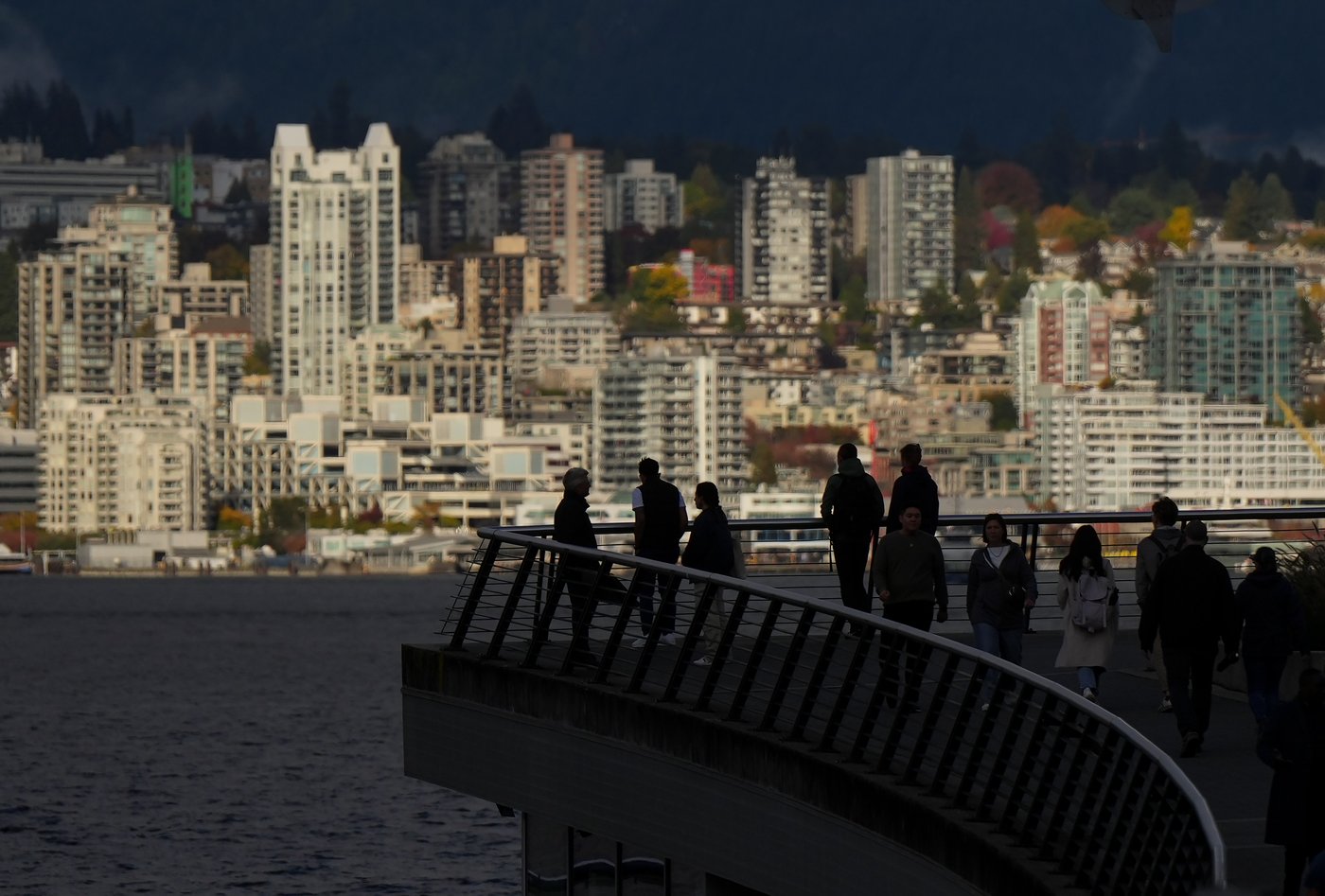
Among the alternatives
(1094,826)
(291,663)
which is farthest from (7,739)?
(1094,826)

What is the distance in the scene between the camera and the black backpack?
54.9 ft

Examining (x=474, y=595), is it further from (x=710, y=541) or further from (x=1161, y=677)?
(x=1161, y=677)

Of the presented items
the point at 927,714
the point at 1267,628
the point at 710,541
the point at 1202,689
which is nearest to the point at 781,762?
the point at 927,714

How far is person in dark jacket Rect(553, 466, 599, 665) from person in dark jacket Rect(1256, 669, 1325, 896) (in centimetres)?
467

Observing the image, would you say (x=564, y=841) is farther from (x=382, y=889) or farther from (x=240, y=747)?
(x=240, y=747)

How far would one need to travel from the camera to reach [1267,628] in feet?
46.7

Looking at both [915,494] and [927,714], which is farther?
[915,494]

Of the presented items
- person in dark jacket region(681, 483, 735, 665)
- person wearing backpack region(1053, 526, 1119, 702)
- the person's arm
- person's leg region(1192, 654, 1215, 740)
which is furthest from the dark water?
person's leg region(1192, 654, 1215, 740)

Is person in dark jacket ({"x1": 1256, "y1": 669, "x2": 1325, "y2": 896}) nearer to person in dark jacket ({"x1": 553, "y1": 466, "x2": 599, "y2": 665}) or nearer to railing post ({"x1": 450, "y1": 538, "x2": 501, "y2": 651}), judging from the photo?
person in dark jacket ({"x1": 553, "y1": 466, "x2": 599, "y2": 665})

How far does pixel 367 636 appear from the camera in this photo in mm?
138875

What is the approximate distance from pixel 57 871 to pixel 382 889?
5.50 meters

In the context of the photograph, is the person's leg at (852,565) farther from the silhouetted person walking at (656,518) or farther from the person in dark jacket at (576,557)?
the person in dark jacket at (576,557)

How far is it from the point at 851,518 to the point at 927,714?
443 centimetres

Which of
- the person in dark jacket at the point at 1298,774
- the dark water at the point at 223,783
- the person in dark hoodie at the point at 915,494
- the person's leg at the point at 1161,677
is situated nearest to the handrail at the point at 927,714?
the person in dark jacket at the point at 1298,774
